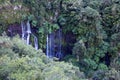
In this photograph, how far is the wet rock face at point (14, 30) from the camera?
15.0 m

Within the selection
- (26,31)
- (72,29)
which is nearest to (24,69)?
(26,31)

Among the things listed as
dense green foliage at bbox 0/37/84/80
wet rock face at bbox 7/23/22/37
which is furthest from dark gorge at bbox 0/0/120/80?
dense green foliage at bbox 0/37/84/80

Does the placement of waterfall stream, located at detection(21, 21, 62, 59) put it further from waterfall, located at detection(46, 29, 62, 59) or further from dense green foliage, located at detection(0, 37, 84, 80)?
dense green foliage, located at detection(0, 37, 84, 80)

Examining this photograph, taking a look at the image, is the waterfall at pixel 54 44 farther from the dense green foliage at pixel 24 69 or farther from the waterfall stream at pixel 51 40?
the dense green foliage at pixel 24 69

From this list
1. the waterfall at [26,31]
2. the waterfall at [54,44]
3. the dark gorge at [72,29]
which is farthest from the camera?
the waterfall at [54,44]

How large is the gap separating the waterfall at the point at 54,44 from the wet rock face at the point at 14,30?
1525 mm

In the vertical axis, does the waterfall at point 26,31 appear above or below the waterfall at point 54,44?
above

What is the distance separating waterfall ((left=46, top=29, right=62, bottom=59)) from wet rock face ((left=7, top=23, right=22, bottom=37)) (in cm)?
152

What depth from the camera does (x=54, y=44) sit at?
15.7 metres

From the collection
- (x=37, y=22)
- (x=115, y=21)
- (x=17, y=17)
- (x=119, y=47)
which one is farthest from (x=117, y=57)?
(x=17, y=17)

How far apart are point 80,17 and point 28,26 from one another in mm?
2614

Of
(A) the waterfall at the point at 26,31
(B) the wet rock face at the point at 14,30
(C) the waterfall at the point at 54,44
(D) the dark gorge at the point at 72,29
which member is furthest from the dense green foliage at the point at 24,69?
(C) the waterfall at the point at 54,44

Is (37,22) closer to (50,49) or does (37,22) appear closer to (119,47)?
(50,49)

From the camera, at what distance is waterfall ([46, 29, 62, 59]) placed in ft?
51.0
